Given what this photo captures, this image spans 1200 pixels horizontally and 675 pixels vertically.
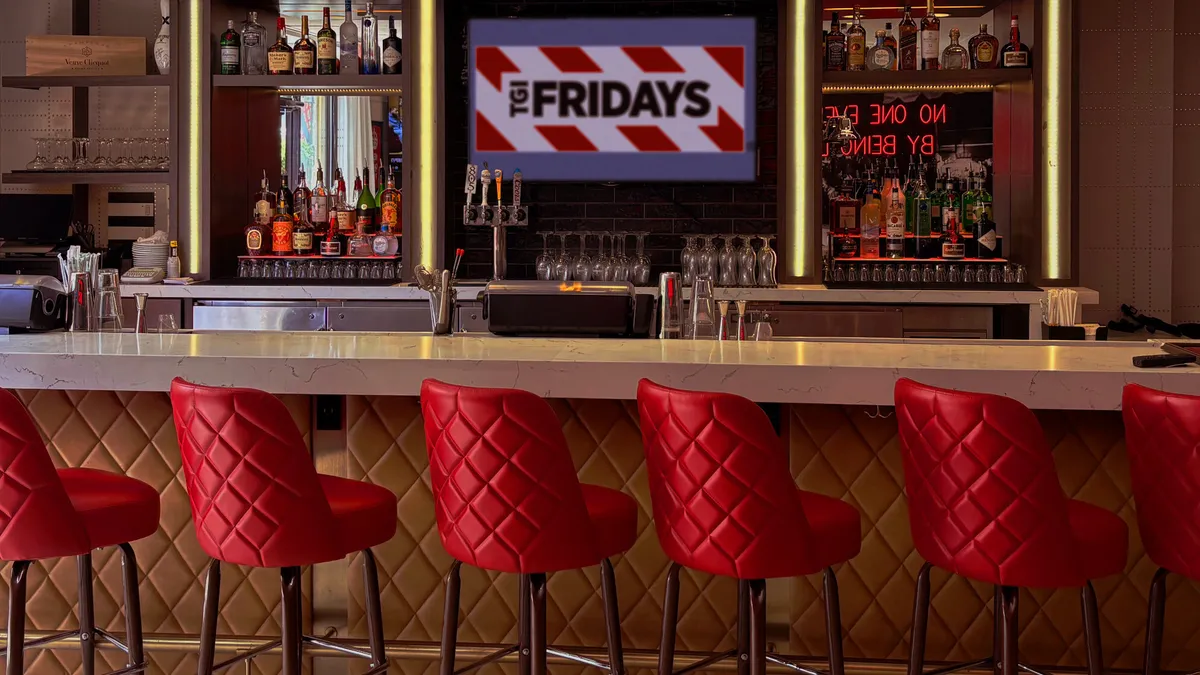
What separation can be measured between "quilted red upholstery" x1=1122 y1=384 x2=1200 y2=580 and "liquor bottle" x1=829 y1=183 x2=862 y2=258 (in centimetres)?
329

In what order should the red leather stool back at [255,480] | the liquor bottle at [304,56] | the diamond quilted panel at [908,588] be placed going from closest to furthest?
1. the red leather stool back at [255,480]
2. the diamond quilted panel at [908,588]
3. the liquor bottle at [304,56]

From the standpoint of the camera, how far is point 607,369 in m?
2.54

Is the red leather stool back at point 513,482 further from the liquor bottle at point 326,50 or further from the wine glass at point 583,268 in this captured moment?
the liquor bottle at point 326,50

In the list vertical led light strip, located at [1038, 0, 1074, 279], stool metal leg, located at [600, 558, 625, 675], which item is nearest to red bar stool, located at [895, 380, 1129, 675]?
stool metal leg, located at [600, 558, 625, 675]

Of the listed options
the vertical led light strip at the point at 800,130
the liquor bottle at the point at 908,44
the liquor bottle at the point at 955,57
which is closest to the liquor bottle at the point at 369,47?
the vertical led light strip at the point at 800,130

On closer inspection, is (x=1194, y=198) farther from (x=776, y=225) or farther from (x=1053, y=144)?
(x=776, y=225)

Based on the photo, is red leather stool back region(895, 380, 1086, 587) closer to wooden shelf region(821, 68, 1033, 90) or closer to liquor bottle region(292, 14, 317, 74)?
wooden shelf region(821, 68, 1033, 90)

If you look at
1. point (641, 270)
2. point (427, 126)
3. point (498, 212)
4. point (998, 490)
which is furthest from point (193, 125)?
point (998, 490)

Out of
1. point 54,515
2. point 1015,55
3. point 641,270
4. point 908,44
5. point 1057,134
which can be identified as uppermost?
point 908,44

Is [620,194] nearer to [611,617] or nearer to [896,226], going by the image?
[896,226]

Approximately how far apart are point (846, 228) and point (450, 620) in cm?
361

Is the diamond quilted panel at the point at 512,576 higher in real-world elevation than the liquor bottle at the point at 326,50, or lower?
lower

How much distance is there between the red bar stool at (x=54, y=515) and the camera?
87.0 inches

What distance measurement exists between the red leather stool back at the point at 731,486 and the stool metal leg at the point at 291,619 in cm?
76
